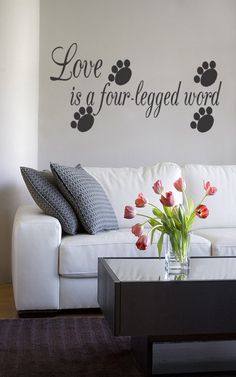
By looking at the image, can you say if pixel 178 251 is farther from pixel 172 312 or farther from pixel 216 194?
pixel 216 194

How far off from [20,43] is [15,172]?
0.86 m

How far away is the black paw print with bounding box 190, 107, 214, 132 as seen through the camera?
463cm

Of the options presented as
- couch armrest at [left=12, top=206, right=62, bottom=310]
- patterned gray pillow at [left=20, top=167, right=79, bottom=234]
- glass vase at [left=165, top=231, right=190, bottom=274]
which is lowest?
couch armrest at [left=12, top=206, right=62, bottom=310]

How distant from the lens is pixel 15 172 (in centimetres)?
410

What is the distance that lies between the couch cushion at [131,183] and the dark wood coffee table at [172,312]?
143 centimetres

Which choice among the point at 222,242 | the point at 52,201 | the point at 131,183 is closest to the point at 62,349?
the point at 52,201

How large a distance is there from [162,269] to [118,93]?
7.22 feet

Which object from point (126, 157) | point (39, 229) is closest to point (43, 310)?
point (39, 229)

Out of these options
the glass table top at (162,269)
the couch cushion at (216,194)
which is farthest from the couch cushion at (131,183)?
the glass table top at (162,269)

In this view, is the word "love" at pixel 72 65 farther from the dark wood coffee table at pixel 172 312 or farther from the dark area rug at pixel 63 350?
the dark wood coffee table at pixel 172 312

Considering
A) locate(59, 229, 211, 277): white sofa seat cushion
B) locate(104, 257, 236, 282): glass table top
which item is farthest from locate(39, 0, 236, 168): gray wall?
locate(104, 257, 236, 282): glass table top

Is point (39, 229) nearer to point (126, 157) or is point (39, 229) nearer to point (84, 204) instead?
point (84, 204)

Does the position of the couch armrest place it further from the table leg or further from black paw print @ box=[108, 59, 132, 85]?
black paw print @ box=[108, 59, 132, 85]

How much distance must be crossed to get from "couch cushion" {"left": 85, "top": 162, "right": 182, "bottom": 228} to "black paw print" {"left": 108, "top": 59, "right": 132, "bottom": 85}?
2.65 feet
